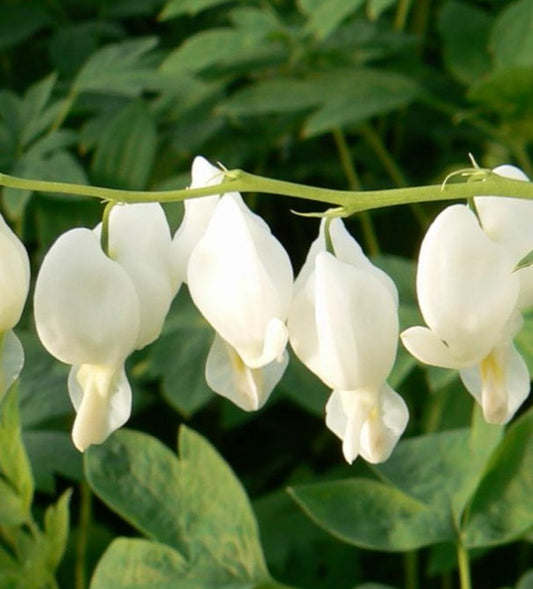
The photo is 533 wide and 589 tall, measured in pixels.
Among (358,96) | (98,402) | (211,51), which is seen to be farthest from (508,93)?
(98,402)

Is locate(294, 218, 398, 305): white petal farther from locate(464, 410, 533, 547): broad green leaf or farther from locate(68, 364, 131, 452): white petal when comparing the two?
locate(464, 410, 533, 547): broad green leaf

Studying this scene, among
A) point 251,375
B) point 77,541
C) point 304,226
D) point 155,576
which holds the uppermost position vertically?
point 251,375

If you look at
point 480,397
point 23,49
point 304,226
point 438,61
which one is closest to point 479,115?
point 304,226

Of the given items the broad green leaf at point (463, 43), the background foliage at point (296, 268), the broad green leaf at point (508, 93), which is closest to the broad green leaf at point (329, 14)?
the background foliage at point (296, 268)

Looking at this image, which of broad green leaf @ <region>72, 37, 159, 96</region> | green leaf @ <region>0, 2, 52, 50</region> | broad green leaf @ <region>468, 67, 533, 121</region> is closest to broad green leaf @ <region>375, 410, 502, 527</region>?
broad green leaf @ <region>468, 67, 533, 121</region>

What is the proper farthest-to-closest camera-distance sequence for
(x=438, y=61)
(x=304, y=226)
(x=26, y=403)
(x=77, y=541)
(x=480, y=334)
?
(x=438, y=61)
(x=304, y=226)
(x=77, y=541)
(x=26, y=403)
(x=480, y=334)

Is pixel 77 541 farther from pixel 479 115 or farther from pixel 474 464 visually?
pixel 479 115
